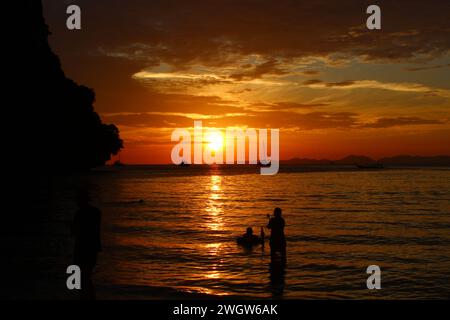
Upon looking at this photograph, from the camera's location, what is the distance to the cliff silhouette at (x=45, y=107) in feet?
226

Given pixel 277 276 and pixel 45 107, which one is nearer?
pixel 277 276

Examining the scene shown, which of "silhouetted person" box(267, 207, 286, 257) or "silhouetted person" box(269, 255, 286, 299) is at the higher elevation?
"silhouetted person" box(267, 207, 286, 257)

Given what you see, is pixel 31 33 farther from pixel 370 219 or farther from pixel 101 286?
pixel 101 286

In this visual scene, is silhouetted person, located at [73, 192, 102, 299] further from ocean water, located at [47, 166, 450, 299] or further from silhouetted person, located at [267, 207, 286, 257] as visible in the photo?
silhouetted person, located at [267, 207, 286, 257]

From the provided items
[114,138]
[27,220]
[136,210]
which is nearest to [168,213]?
[136,210]

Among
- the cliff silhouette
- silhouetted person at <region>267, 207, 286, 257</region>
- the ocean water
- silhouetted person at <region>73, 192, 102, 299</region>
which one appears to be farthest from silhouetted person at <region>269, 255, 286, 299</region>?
the cliff silhouette

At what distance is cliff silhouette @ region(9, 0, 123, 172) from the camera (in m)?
68.8

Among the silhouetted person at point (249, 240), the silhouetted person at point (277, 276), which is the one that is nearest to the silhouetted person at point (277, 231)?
the silhouetted person at point (277, 276)

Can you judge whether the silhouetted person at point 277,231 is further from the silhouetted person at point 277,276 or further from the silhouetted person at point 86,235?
the silhouetted person at point 86,235

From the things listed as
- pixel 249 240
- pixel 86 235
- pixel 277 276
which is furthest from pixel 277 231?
pixel 86 235

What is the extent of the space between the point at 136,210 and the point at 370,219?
2117 centimetres

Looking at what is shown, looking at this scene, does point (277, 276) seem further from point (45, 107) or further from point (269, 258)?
point (45, 107)

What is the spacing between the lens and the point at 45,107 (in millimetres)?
78750
